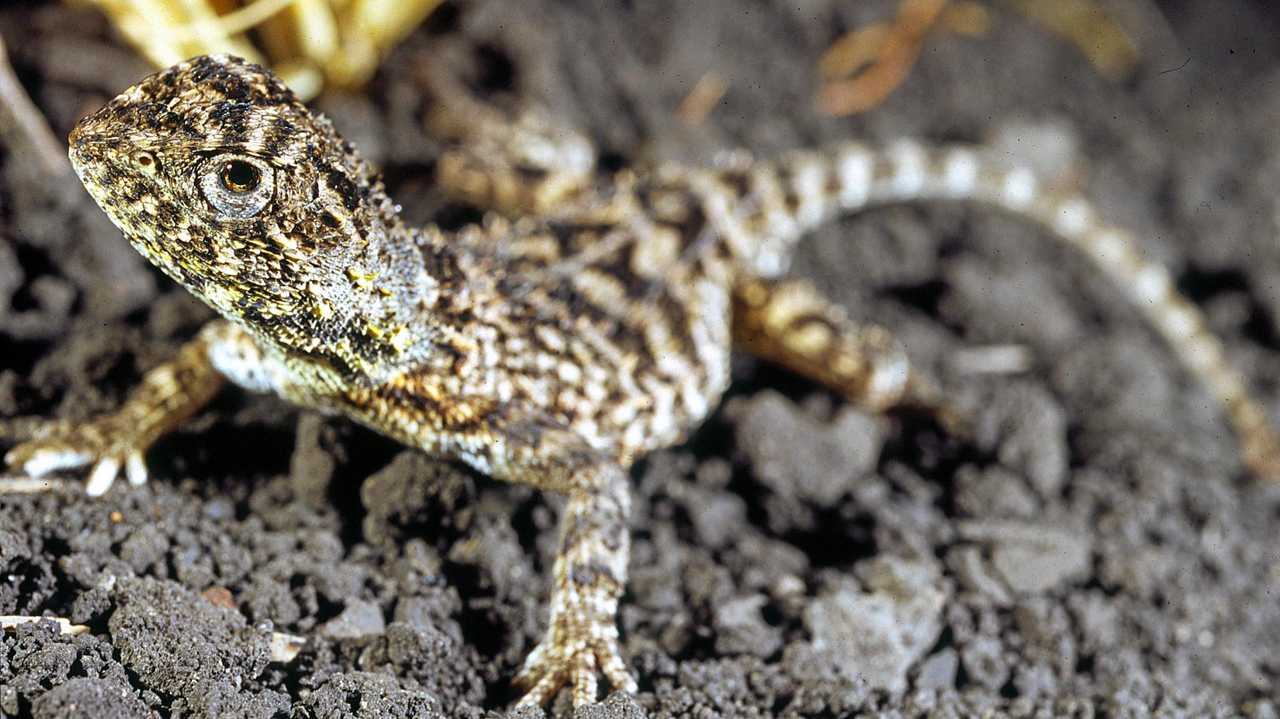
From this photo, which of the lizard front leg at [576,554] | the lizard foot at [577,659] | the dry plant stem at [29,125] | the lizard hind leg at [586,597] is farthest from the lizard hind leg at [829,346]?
the dry plant stem at [29,125]

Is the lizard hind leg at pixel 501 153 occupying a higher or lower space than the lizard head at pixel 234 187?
higher

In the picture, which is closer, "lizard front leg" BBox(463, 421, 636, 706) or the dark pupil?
the dark pupil

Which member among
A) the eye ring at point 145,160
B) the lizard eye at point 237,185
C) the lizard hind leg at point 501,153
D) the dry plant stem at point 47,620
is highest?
the lizard hind leg at point 501,153

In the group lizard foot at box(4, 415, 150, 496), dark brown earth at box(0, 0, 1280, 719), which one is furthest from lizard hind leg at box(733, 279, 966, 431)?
lizard foot at box(4, 415, 150, 496)

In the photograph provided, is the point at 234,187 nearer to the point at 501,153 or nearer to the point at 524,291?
the point at 524,291

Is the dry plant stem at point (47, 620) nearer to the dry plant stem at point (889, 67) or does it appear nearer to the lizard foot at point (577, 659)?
the lizard foot at point (577, 659)

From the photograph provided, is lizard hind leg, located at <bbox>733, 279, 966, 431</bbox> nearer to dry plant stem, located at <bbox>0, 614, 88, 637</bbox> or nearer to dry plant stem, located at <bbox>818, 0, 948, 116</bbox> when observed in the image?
dry plant stem, located at <bbox>818, 0, 948, 116</bbox>

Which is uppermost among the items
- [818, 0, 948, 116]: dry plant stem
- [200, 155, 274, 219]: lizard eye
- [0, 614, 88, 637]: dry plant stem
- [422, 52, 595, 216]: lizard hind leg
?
[818, 0, 948, 116]: dry plant stem
